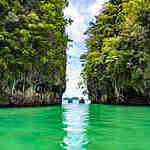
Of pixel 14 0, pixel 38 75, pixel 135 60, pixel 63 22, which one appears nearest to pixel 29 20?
pixel 14 0

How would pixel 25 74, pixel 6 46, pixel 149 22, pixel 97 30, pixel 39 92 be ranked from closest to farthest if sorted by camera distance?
pixel 6 46 < pixel 149 22 < pixel 25 74 < pixel 39 92 < pixel 97 30

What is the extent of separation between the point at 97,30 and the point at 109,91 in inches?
352

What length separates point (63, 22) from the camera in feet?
67.8

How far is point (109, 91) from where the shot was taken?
26906 millimetres

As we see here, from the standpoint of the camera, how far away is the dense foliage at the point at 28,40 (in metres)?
14.6

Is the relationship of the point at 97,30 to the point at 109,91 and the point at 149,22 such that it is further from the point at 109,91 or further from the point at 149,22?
the point at 149,22

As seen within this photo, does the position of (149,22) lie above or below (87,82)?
above

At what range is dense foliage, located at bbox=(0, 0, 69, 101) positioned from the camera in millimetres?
14633

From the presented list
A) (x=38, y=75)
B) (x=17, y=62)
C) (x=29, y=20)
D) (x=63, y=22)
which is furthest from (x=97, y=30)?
(x=17, y=62)

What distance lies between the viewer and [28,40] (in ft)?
53.0

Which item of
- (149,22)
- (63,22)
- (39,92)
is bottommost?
(39,92)

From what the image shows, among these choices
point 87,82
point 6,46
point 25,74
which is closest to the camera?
point 6,46

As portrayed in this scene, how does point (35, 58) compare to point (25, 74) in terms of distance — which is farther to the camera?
point (25, 74)

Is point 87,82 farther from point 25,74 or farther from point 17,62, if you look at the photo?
point 17,62
